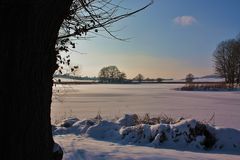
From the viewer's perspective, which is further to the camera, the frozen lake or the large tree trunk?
the frozen lake

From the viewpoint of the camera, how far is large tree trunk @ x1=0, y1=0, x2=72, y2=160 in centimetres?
276

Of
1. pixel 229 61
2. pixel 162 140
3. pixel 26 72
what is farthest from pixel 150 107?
pixel 229 61

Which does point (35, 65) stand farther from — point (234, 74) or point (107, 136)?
point (234, 74)

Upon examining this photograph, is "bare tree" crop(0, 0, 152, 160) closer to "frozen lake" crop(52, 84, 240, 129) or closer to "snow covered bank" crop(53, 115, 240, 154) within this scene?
"frozen lake" crop(52, 84, 240, 129)

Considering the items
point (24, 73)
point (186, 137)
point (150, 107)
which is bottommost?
point (150, 107)

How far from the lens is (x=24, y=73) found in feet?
9.33

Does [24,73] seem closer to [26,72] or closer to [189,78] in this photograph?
[26,72]

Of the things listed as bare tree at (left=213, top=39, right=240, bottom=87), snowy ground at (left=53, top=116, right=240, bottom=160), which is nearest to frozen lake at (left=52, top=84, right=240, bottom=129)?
snowy ground at (left=53, top=116, right=240, bottom=160)

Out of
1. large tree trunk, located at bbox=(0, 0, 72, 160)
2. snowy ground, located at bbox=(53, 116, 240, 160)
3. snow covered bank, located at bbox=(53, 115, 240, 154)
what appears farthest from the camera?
snow covered bank, located at bbox=(53, 115, 240, 154)

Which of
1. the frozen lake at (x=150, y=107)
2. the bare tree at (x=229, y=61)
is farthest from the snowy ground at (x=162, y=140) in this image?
the bare tree at (x=229, y=61)

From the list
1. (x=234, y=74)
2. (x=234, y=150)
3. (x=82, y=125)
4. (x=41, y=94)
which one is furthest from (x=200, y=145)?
(x=234, y=74)

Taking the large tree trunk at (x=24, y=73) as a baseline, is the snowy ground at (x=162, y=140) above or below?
below

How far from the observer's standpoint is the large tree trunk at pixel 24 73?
9.06 ft

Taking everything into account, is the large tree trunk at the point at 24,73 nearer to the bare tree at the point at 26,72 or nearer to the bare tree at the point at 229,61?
the bare tree at the point at 26,72
